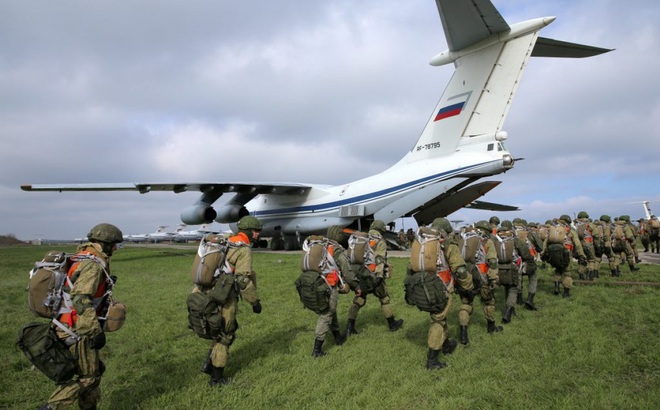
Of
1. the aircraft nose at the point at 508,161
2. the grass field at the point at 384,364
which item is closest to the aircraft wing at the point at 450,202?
the aircraft nose at the point at 508,161

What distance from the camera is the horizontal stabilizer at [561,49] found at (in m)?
16.3

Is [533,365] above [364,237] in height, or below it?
below

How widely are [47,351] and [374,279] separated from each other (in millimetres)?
4845

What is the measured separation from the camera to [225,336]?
16.6 feet

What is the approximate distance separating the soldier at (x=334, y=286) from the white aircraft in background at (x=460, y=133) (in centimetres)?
1099

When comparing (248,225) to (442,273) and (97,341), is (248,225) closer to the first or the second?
(97,341)

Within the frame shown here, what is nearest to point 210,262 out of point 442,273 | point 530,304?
point 442,273

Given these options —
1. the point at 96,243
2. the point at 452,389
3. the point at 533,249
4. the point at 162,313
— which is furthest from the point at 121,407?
the point at 533,249

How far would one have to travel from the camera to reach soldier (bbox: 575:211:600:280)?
11.9 meters

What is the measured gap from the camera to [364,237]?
25.0 feet

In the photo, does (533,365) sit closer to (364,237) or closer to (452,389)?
(452,389)

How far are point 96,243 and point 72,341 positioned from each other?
98cm

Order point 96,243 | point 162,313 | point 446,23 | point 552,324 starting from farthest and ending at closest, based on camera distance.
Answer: point 446,23
point 162,313
point 552,324
point 96,243

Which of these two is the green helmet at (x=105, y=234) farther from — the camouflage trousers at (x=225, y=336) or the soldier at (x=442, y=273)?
the soldier at (x=442, y=273)
